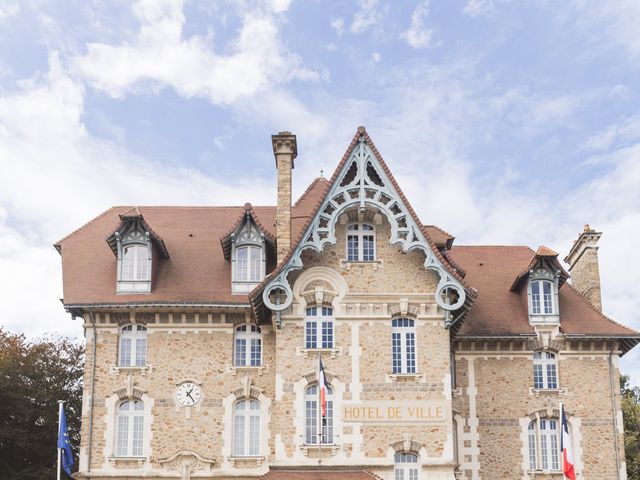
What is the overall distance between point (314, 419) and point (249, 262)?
245 inches

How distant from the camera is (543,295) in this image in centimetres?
3331

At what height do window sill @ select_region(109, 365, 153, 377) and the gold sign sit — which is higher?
window sill @ select_region(109, 365, 153, 377)

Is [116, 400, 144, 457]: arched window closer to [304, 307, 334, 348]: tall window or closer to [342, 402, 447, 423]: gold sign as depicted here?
[304, 307, 334, 348]: tall window

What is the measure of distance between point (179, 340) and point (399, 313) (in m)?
7.41

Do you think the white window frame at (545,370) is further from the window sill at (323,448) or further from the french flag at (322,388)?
the french flag at (322,388)

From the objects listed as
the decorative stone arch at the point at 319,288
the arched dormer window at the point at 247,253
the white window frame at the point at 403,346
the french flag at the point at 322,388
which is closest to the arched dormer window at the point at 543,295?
the white window frame at the point at 403,346

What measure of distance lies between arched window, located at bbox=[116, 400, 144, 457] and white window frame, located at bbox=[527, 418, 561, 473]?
12943mm

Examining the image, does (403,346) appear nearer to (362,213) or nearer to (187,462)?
(362,213)

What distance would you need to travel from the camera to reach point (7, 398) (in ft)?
138

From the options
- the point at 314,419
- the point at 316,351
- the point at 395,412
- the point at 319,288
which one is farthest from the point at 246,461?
the point at 319,288

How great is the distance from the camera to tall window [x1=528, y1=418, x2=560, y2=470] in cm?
3173

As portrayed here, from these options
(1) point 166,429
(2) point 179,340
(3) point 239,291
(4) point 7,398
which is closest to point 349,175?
(3) point 239,291

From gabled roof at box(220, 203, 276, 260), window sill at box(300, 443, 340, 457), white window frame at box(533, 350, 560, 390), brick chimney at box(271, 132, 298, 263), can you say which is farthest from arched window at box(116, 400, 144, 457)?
white window frame at box(533, 350, 560, 390)

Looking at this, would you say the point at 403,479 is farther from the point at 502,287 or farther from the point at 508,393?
the point at 502,287
